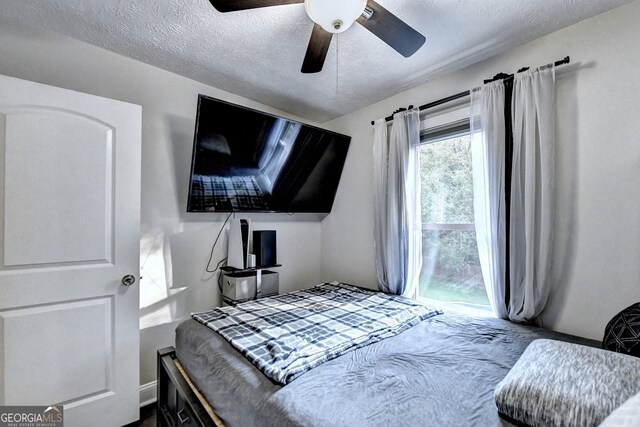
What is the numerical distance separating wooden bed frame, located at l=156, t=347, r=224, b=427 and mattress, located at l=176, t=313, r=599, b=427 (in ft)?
0.12

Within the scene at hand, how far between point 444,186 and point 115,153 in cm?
225

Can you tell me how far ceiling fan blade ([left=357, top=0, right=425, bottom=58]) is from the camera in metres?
1.26

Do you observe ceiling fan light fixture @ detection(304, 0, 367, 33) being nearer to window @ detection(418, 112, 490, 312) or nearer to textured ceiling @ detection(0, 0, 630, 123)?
textured ceiling @ detection(0, 0, 630, 123)

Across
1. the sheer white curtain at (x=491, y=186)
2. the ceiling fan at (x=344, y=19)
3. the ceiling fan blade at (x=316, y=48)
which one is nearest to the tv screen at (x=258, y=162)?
the ceiling fan blade at (x=316, y=48)

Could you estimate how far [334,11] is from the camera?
1.19 metres

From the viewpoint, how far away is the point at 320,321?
161 centimetres

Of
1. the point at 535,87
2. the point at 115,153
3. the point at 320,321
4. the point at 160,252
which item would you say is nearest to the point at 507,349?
the point at 320,321

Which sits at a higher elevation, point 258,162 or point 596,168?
point 258,162

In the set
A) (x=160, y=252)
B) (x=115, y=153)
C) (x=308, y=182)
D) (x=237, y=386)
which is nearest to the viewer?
(x=237, y=386)

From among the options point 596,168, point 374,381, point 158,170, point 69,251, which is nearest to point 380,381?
point 374,381

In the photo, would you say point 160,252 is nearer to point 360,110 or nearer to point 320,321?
point 320,321

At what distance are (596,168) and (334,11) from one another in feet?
5.13

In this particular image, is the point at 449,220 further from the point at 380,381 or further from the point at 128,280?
the point at 128,280

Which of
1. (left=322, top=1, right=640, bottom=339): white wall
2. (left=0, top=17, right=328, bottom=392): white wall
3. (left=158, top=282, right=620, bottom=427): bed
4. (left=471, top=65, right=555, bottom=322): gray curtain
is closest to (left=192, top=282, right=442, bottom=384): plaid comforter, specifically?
(left=158, top=282, right=620, bottom=427): bed
